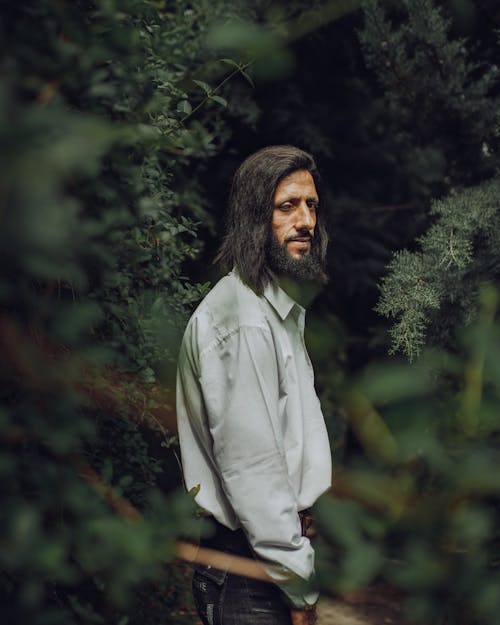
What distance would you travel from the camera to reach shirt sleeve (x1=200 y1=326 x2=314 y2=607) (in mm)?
1923

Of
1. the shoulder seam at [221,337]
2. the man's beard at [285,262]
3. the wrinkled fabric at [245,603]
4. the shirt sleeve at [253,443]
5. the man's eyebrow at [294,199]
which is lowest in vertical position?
the wrinkled fabric at [245,603]

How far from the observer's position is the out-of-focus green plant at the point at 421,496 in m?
0.81

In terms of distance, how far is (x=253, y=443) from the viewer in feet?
6.45

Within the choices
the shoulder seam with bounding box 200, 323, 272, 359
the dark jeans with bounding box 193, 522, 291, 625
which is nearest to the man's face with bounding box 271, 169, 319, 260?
the shoulder seam with bounding box 200, 323, 272, 359

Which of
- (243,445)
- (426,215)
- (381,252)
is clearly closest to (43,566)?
(243,445)

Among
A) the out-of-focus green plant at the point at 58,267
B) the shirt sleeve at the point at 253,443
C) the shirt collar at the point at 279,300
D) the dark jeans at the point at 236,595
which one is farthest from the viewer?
the shirt collar at the point at 279,300

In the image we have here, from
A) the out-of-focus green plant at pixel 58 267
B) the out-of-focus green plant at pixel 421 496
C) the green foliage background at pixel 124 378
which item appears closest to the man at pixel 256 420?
the green foliage background at pixel 124 378

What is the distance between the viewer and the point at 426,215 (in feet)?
13.0

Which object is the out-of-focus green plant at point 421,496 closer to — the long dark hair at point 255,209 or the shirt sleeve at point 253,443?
the shirt sleeve at point 253,443

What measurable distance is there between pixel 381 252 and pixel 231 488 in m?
3.62

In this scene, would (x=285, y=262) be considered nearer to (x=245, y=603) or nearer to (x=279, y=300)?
(x=279, y=300)

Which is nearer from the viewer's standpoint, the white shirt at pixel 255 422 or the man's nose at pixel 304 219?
the white shirt at pixel 255 422

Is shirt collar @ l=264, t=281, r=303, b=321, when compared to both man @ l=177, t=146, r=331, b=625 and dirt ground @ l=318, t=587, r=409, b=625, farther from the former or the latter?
dirt ground @ l=318, t=587, r=409, b=625

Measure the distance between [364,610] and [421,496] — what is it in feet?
14.4
